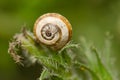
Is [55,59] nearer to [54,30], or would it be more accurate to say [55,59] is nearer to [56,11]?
[54,30]

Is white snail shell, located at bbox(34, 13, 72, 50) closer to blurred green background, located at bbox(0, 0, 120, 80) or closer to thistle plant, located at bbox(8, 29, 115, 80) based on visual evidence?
thistle plant, located at bbox(8, 29, 115, 80)

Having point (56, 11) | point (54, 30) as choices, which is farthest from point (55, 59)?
point (56, 11)

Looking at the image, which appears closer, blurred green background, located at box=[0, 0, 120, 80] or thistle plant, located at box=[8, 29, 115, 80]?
thistle plant, located at box=[8, 29, 115, 80]

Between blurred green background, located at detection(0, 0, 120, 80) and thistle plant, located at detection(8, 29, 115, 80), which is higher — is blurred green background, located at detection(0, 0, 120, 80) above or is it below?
above

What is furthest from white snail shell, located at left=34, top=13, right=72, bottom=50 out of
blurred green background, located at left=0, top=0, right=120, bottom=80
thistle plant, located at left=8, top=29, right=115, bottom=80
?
blurred green background, located at left=0, top=0, right=120, bottom=80

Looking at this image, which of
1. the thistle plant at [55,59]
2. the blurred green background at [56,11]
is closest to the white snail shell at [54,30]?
the thistle plant at [55,59]
